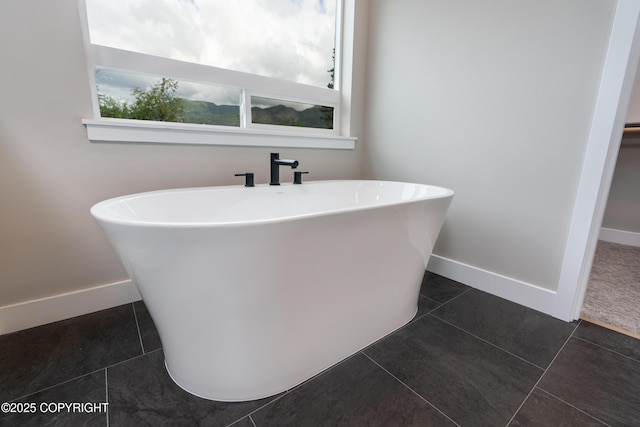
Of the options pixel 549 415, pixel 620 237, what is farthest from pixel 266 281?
pixel 620 237

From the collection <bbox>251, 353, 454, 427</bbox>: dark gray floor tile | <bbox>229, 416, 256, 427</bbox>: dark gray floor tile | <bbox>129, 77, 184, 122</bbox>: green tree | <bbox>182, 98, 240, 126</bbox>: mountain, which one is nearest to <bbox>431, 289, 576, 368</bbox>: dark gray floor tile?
<bbox>251, 353, 454, 427</bbox>: dark gray floor tile

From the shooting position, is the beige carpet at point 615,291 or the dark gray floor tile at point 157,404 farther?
the beige carpet at point 615,291

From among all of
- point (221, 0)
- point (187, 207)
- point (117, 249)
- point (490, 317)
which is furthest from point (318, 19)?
point (490, 317)

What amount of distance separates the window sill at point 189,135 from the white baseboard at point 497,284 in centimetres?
121

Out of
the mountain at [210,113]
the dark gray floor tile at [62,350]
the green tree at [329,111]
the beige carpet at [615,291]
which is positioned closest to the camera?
the dark gray floor tile at [62,350]

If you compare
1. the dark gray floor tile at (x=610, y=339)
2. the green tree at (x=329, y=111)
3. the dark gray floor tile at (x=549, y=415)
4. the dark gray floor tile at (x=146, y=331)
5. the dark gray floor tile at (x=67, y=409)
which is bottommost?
the dark gray floor tile at (x=146, y=331)

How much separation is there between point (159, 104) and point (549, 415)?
2.17 metres

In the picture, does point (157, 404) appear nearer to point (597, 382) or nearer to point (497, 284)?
point (597, 382)

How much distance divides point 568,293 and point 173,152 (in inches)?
85.3

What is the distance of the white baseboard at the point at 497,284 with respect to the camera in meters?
1.48

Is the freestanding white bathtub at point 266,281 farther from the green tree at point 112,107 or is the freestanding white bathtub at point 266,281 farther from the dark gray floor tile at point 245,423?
the green tree at point 112,107

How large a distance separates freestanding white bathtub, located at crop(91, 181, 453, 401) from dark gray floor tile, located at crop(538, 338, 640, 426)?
1.99 ft

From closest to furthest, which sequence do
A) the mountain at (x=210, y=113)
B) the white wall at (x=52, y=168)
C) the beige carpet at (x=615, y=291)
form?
1. the white wall at (x=52, y=168)
2. the beige carpet at (x=615, y=291)
3. the mountain at (x=210, y=113)

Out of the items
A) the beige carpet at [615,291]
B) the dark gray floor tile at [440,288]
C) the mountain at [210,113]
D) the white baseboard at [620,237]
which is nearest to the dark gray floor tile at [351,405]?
the dark gray floor tile at [440,288]
